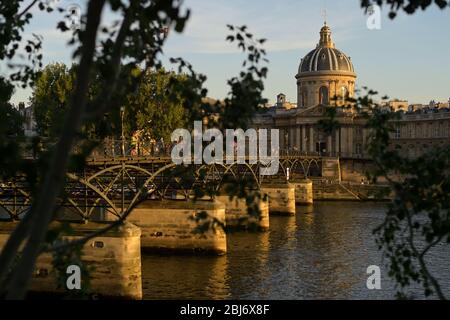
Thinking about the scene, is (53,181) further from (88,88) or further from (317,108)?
(317,108)

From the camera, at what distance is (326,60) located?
120312 millimetres

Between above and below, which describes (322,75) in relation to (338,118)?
above

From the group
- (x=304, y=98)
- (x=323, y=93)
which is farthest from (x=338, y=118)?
(x=304, y=98)

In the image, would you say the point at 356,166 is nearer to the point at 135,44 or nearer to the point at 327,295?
the point at 327,295

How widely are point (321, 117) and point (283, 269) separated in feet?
261

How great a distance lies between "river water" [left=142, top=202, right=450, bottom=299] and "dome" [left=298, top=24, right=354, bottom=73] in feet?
256

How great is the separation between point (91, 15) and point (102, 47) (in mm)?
1965

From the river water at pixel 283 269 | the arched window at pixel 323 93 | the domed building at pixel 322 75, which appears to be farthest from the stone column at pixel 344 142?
the river water at pixel 283 269

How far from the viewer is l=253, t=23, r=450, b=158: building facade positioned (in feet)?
359

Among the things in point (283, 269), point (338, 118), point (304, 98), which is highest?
point (304, 98)

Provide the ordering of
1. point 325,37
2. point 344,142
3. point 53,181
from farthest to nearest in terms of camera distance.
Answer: point 325,37 → point 344,142 → point 53,181

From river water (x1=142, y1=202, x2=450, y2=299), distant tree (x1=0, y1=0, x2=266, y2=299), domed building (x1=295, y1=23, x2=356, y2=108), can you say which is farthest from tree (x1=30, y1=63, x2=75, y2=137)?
domed building (x1=295, y1=23, x2=356, y2=108)

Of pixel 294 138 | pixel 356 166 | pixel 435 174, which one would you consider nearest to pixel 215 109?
pixel 435 174
